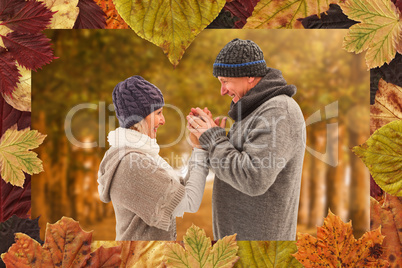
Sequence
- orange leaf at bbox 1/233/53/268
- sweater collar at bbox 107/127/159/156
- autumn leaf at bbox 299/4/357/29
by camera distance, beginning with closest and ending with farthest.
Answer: orange leaf at bbox 1/233/53/268 → autumn leaf at bbox 299/4/357/29 → sweater collar at bbox 107/127/159/156

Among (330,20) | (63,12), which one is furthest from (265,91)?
(63,12)

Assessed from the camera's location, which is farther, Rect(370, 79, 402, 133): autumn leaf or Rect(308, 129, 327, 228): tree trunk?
Rect(308, 129, 327, 228): tree trunk

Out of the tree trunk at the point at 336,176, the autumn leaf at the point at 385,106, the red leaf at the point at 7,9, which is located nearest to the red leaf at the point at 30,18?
the red leaf at the point at 7,9

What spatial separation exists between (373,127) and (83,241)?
1388 millimetres

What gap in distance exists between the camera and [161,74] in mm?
1943

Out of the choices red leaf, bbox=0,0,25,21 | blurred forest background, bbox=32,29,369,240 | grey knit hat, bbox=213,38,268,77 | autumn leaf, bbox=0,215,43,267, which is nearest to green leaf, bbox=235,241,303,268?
blurred forest background, bbox=32,29,369,240

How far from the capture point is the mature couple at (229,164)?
1.75 metres

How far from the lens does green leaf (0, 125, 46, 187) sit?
177 centimetres

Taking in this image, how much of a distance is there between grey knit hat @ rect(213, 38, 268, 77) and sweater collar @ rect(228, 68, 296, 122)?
5 cm

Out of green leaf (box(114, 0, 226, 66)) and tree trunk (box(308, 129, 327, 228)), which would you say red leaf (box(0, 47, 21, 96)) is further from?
tree trunk (box(308, 129, 327, 228))

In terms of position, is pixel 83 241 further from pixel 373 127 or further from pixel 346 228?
pixel 373 127

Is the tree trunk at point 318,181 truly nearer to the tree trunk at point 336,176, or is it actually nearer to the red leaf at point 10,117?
the tree trunk at point 336,176

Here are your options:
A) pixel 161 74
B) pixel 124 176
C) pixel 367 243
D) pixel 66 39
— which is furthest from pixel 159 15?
pixel 367 243

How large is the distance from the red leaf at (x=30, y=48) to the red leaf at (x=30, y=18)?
0.03 m
